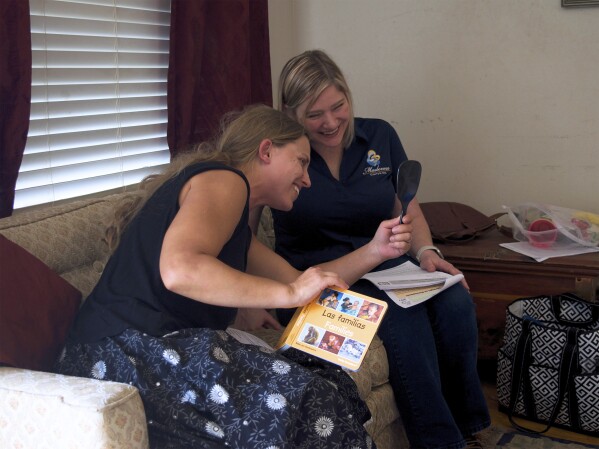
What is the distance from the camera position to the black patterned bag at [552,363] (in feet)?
8.28

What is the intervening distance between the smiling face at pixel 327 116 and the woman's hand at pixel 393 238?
1.44 ft

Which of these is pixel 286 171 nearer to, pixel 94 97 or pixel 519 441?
pixel 94 97

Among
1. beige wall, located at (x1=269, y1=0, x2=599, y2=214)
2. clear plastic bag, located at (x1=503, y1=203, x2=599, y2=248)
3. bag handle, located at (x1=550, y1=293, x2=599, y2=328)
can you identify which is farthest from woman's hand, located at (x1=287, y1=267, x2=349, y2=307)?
beige wall, located at (x1=269, y1=0, x2=599, y2=214)

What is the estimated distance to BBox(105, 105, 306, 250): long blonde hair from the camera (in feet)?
6.12

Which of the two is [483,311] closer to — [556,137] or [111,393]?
[556,137]

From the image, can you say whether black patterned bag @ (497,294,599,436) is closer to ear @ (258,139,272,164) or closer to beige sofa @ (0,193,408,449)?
beige sofa @ (0,193,408,449)

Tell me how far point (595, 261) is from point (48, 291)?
70.6 inches

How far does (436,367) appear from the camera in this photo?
2191 mm

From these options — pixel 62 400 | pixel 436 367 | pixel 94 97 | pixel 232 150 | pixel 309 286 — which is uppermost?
pixel 94 97

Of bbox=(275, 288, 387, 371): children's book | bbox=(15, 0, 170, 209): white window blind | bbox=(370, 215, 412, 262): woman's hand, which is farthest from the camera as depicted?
bbox=(15, 0, 170, 209): white window blind

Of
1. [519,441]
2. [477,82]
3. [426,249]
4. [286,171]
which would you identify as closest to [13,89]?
[286,171]

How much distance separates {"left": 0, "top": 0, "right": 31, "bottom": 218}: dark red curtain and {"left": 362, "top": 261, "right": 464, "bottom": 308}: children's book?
1007 mm

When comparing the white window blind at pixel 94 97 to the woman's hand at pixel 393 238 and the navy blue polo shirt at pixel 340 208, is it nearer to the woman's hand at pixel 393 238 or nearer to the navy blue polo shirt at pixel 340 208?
the navy blue polo shirt at pixel 340 208

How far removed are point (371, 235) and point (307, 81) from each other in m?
0.52
